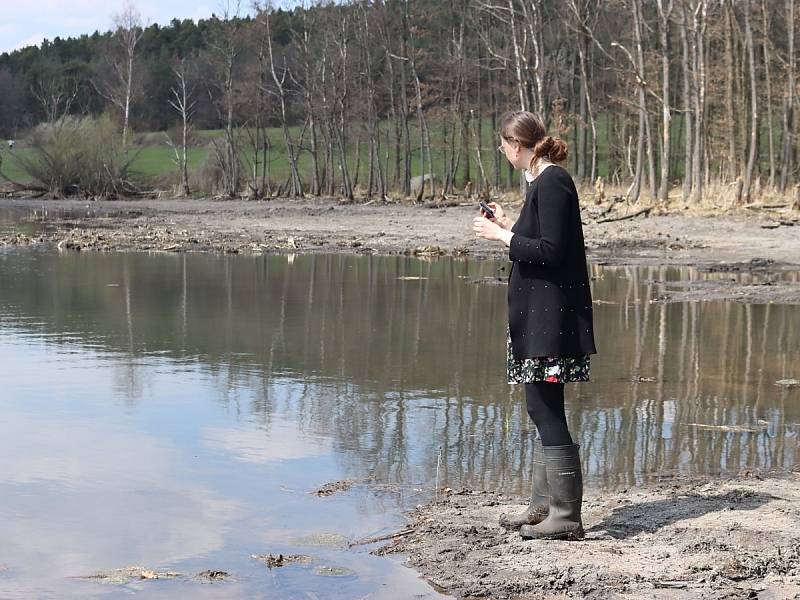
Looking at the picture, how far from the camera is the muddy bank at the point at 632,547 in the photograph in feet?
16.1

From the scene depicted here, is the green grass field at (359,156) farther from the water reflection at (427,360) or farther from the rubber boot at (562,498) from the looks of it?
the rubber boot at (562,498)

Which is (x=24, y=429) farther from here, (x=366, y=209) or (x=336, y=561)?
(x=366, y=209)

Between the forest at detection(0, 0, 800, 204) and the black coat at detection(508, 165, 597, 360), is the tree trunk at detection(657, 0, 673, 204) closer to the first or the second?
the forest at detection(0, 0, 800, 204)

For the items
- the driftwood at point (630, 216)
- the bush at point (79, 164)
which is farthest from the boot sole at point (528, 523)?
the bush at point (79, 164)

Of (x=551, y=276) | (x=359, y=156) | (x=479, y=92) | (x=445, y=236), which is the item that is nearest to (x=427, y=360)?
(x=551, y=276)

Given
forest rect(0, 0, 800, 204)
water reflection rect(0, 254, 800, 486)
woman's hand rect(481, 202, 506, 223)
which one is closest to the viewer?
woman's hand rect(481, 202, 506, 223)

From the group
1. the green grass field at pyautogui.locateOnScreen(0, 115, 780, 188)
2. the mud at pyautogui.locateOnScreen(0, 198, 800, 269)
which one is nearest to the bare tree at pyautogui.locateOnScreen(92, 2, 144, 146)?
the green grass field at pyautogui.locateOnScreen(0, 115, 780, 188)

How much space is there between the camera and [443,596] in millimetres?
4961

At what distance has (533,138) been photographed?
577 centimetres

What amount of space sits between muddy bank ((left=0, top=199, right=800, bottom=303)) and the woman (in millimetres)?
10654

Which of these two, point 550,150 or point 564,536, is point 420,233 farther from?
point 564,536

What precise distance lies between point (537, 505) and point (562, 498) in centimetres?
18

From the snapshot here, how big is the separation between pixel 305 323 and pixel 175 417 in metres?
4.97

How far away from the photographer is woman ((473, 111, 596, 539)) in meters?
5.63
